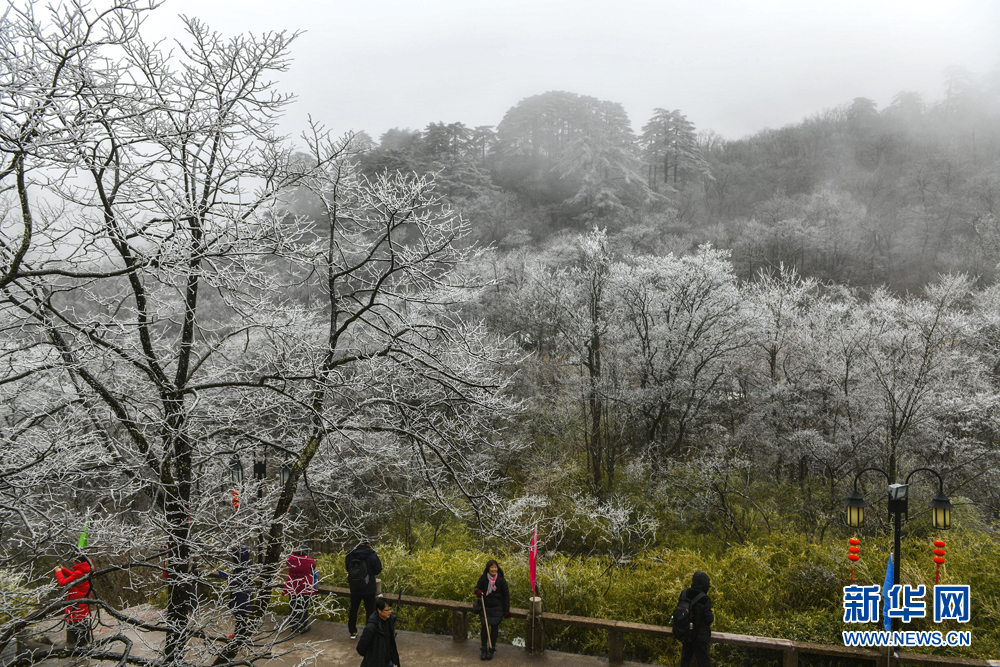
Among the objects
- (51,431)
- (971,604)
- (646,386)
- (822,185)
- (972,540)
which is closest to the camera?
(51,431)

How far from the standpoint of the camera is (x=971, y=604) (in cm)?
719

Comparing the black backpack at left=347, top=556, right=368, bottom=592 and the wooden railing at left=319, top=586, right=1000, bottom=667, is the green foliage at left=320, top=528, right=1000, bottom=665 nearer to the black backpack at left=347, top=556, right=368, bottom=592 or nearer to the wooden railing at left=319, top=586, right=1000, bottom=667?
the wooden railing at left=319, top=586, right=1000, bottom=667

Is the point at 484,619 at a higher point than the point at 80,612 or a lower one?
lower

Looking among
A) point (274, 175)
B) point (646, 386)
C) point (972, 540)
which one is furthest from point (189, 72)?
point (646, 386)

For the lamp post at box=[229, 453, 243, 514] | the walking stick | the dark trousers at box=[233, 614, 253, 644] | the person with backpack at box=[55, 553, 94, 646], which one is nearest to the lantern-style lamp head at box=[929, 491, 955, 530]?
the walking stick

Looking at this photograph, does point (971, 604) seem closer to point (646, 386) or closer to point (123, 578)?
point (646, 386)

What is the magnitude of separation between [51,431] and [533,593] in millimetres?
5638

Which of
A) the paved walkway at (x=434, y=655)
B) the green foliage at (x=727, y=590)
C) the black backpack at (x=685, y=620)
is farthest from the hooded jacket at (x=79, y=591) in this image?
the black backpack at (x=685, y=620)

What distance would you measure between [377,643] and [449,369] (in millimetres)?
2842

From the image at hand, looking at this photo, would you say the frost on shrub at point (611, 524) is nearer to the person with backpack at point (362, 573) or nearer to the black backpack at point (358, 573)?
the person with backpack at point (362, 573)

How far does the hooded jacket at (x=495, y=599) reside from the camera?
6.88m

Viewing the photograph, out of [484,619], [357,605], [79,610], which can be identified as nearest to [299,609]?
[357,605]

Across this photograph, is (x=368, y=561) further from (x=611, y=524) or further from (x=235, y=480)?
(x=611, y=524)

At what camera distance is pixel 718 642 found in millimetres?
6367
